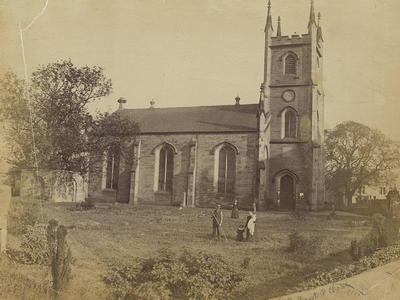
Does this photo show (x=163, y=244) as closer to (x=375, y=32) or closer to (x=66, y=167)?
(x=66, y=167)

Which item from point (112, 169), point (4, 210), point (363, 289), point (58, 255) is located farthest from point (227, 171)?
point (4, 210)

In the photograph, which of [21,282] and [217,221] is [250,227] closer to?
[217,221]

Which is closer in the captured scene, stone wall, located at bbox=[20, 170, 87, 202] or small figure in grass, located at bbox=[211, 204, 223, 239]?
small figure in grass, located at bbox=[211, 204, 223, 239]

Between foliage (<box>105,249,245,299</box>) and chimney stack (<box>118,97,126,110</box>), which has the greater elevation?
chimney stack (<box>118,97,126,110</box>)

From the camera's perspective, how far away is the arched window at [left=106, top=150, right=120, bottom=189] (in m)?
8.95

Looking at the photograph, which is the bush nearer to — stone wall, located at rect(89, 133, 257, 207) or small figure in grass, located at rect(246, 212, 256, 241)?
stone wall, located at rect(89, 133, 257, 207)

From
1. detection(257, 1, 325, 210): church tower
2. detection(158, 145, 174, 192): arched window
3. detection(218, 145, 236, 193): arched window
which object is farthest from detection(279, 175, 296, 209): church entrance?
detection(158, 145, 174, 192): arched window

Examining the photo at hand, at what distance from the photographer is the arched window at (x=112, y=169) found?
8.95 meters

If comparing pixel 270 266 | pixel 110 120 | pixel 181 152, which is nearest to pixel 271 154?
pixel 181 152

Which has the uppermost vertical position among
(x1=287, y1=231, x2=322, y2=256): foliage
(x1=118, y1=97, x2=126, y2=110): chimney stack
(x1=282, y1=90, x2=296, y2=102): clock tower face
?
(x1=282, y1=90, x2=296, y2=102): clock tower face

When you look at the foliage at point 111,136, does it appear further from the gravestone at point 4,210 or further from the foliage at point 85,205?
the gravestone at point 4,210

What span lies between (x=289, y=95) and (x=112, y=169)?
1180cm


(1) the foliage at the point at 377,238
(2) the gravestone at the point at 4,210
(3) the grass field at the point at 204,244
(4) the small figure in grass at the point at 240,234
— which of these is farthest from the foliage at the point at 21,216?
(1) the foliage at the point at 377,238

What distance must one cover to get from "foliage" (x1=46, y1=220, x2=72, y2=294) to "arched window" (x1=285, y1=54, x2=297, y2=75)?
14653mm
